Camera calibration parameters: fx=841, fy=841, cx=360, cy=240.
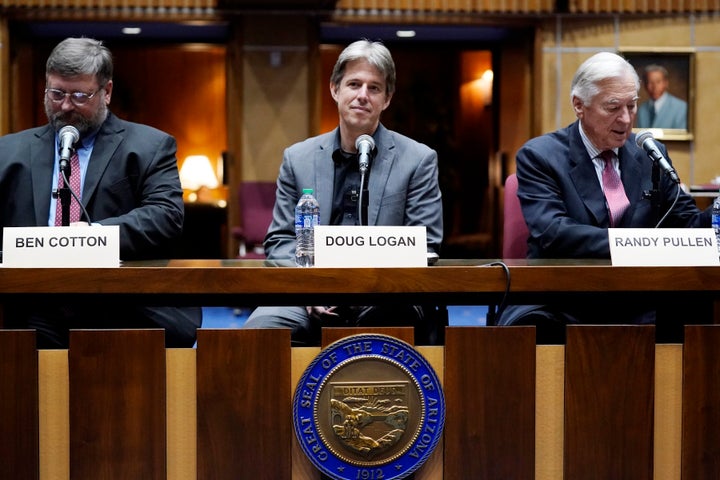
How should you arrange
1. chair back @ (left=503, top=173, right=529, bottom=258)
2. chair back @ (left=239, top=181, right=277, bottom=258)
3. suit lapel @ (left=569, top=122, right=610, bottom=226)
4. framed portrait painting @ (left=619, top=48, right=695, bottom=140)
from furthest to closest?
1. framed portrait painting @ (left=619, top=48, right=695, bottom=140)
2. chair back @ (left=239, top=181, right=277, bottom=258)
3. chair back @ (left=503, top=173, right=529, bottom=258)
4. suit lapel @ (left=569, top=122, right=610, bottom=226)

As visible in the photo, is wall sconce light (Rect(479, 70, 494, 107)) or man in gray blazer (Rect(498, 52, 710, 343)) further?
wall sconce light (Rect(479, 70, 494, 107))

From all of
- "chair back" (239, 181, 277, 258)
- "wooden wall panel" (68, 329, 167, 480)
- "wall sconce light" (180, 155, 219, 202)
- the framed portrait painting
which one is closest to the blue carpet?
"chair back" (239, 181, 277, 258)

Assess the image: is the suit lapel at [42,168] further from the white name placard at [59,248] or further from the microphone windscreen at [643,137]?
the microphone windscreen at [643,137]

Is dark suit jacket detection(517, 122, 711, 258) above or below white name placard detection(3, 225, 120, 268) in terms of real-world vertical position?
above

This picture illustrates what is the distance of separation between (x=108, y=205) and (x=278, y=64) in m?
5.28

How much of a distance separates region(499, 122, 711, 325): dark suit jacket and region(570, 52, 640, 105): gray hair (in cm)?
16

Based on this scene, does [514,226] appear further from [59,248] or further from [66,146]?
[59,248]

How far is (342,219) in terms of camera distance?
3.06m

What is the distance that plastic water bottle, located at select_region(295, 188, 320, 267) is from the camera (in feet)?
8.54

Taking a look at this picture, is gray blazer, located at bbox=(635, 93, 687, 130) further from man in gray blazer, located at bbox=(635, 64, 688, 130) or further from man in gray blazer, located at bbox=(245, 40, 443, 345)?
man in gray blazer, located at bbox=(245, 40, 443, 345)

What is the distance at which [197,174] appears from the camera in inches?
387

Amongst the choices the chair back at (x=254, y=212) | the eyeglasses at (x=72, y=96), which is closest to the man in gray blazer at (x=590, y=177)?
the eyeglasses at (x=72, y=96)

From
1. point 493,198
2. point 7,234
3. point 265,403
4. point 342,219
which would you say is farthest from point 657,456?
point 493,198

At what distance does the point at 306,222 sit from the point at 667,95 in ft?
20.2
